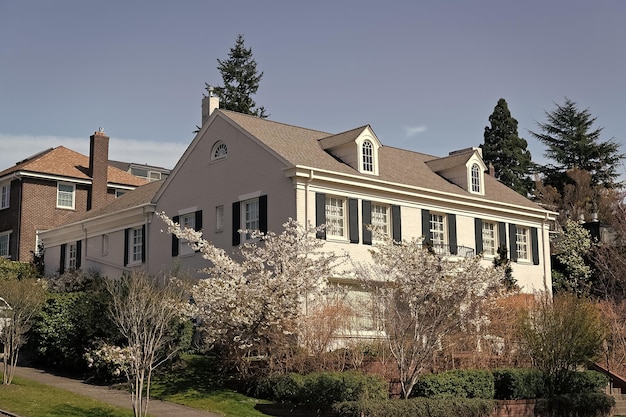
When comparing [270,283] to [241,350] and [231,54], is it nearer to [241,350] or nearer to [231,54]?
[241,350]

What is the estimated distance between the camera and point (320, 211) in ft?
80.2

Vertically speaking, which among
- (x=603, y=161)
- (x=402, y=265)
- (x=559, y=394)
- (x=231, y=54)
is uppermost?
(x=231, y=54)

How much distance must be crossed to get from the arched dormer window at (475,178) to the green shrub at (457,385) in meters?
12.3

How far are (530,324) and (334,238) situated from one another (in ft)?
22.5

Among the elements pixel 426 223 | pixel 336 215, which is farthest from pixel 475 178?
pixel 336 215

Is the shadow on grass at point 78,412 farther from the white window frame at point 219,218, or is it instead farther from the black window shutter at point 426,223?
the black window shutter at point 426,223

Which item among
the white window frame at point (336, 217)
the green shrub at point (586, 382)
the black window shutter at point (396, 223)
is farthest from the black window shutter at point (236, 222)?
the green shrub at point (586, 382)

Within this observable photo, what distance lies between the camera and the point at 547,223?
3291 cm

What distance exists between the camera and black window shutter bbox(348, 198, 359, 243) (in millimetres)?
25188

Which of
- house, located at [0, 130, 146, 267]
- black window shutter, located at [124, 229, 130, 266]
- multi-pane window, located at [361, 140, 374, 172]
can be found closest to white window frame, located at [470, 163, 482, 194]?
multi-pane window, located at [361, 140, 374, 172]

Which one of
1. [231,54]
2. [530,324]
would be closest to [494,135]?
[231,54]

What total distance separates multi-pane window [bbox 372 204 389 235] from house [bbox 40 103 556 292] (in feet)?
0.12

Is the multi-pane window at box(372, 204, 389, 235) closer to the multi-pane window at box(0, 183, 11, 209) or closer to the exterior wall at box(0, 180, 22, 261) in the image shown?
the exterior wall at box(0, 180, 22, 261)

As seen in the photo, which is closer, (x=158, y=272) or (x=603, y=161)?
(x=158, y=272)
